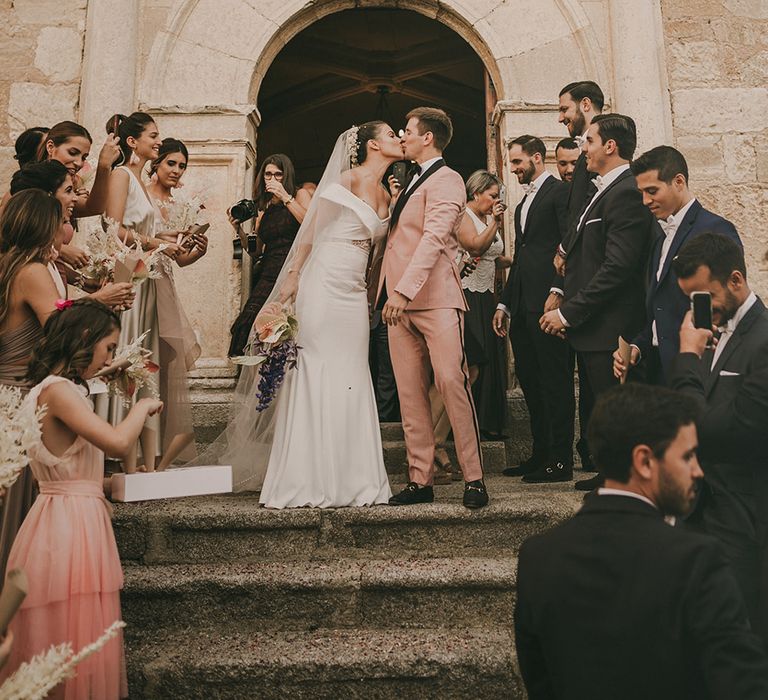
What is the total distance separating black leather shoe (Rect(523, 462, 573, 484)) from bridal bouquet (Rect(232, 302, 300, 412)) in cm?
155

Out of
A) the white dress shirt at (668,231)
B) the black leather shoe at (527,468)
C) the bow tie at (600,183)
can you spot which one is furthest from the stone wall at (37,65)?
the white dress shirt at (668,231)

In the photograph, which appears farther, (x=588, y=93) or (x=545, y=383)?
(x=588, y=93)

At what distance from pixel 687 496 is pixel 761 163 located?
536 centimetres

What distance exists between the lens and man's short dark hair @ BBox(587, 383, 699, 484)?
1711 millimetres

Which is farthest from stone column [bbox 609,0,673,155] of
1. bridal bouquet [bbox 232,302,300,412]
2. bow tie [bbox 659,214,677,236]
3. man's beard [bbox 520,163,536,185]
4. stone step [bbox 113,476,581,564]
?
stone step [bbox 113,476,581,564]

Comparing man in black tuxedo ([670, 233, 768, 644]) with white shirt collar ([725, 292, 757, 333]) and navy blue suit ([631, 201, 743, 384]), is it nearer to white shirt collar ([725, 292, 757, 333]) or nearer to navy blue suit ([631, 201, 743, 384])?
white shirt collar ([725, 292, 757, 333])

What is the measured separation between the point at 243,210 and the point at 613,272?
115 inches

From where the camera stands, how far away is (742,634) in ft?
4.85

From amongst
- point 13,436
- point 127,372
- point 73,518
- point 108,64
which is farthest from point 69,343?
point 108,64

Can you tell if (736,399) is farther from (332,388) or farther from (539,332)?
(539,332)

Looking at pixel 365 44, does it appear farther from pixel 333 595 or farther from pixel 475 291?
pixel 333 595

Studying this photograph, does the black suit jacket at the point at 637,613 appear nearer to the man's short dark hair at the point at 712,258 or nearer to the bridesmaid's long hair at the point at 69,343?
the man's short dark hair at the point at 712,258

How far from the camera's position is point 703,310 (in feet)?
8.21

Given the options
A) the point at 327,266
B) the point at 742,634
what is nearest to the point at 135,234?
the point at 327,266
